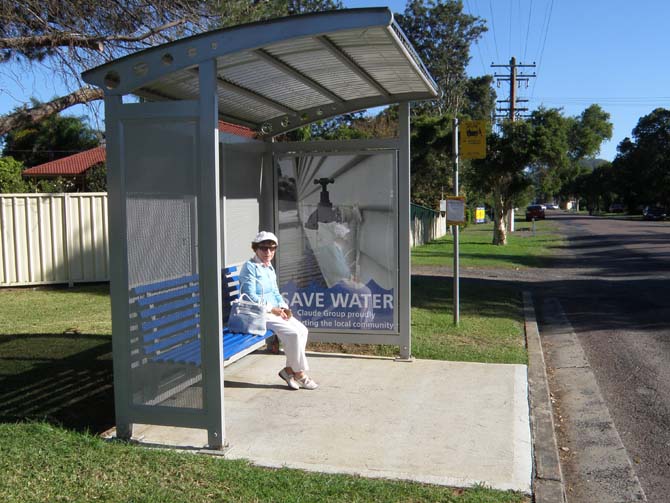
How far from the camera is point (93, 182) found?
2472 cm

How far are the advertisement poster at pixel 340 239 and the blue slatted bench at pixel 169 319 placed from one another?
3.09 m

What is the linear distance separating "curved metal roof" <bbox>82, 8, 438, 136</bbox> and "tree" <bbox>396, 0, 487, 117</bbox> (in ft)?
138

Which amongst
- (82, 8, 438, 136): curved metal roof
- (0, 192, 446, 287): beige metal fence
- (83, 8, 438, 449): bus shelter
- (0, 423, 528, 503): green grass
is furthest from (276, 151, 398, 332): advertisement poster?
(0, 192, 446, 287): beige metal fence

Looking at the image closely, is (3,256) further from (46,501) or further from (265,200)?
(46,501)

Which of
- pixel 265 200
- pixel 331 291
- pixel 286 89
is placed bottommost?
pixel 331 291

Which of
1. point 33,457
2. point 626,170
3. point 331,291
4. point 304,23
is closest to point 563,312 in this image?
point 331,291

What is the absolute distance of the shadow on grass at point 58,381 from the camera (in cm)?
576

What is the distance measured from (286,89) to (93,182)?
19062mm

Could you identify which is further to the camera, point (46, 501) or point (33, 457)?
point (33, 457)

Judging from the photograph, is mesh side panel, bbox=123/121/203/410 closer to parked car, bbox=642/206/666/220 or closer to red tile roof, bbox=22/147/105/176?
red tile roof, bbox=22/147/105/176

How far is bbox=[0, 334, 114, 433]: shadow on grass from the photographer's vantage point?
5758 millimetres

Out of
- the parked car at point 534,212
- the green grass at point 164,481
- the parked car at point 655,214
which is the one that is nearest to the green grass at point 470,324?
the green grass at point 164,481

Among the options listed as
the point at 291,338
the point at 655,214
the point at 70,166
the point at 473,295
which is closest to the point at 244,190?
the point at 291,338

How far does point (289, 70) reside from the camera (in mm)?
6645
